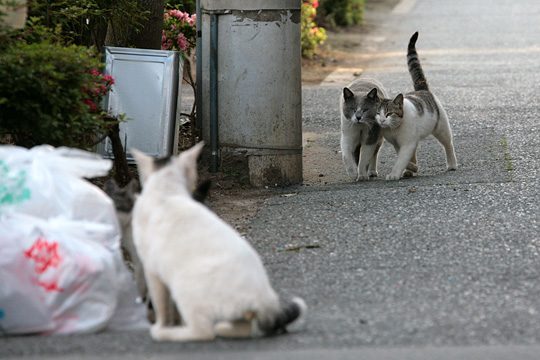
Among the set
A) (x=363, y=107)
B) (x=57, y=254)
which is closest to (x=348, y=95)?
(x=363, y=107)

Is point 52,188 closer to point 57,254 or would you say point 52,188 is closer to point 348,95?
point 57,254

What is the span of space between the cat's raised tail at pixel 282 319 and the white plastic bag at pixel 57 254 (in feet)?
2.34

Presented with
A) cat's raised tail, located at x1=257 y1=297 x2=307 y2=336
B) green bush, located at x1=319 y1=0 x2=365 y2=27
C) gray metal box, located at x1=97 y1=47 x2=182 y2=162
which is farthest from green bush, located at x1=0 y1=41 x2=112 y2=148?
green bush, located at x1=319 y1=0 x2=365 y2=27

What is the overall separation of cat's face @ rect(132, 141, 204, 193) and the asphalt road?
732 mm

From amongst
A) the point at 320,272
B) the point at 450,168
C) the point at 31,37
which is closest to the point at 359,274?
the point at 320,272

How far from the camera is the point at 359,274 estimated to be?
5988mm

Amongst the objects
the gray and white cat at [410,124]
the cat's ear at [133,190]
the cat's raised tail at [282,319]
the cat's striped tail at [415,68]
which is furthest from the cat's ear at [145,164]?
the cat's striped tail at [415,68]

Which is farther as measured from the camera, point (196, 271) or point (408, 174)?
point (408, 174)

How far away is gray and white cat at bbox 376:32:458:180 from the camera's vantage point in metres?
8.79

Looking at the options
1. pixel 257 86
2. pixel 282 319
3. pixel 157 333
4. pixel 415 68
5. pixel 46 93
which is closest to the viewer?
pixel 282 319

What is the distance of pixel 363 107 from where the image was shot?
888 cm

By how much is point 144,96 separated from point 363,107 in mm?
1822

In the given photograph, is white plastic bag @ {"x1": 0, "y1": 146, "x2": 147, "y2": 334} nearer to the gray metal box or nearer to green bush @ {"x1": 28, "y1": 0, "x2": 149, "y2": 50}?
green bush @ {"x1": 28, "y1": 0, "x2": 149, "y2": 50}

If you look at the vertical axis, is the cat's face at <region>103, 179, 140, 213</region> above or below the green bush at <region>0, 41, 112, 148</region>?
below
